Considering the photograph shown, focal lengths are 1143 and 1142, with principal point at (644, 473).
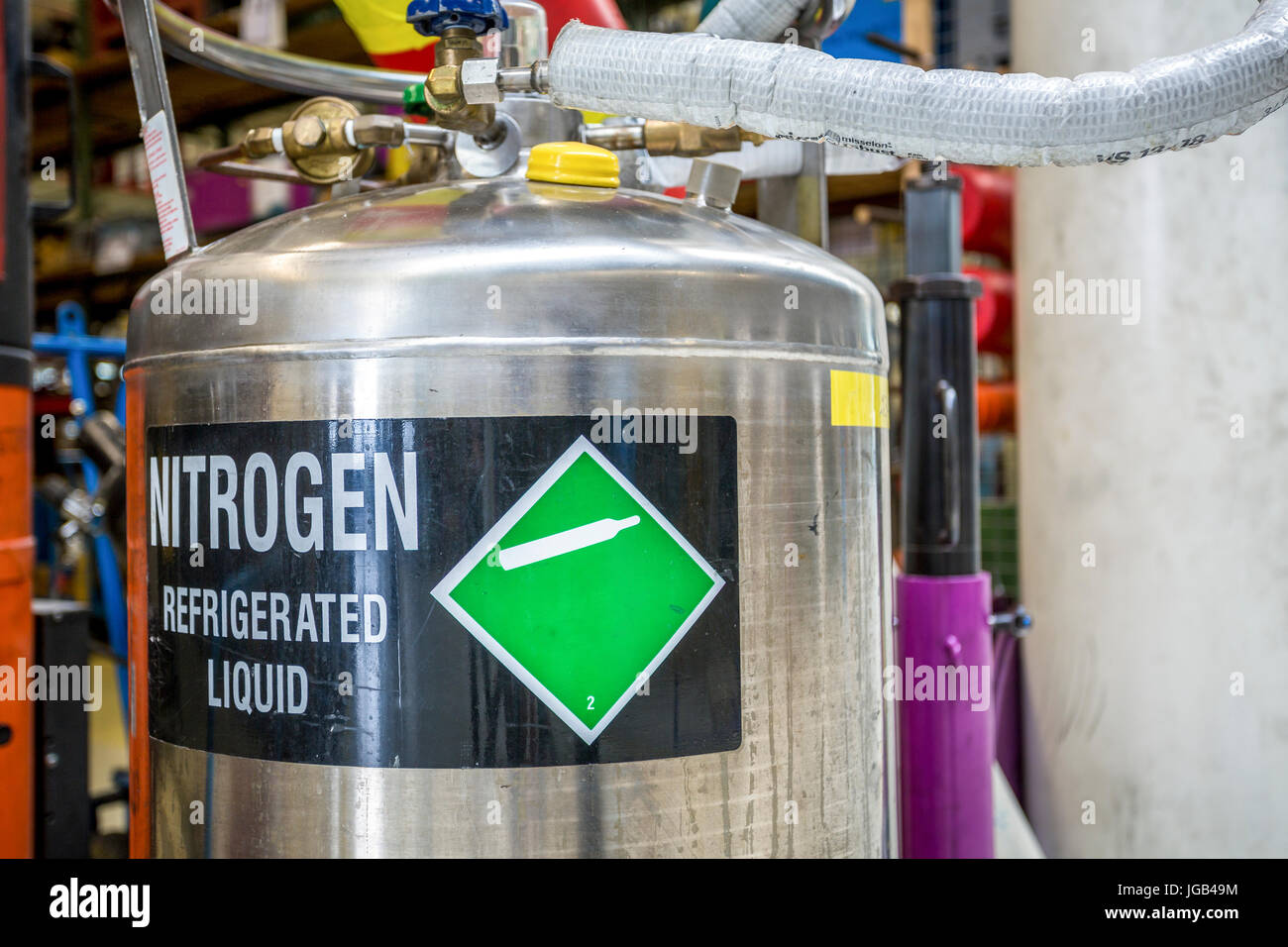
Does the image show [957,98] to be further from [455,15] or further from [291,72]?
[291,72]

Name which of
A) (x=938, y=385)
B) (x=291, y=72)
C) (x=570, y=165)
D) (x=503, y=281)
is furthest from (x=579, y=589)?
(x=938, y=385)

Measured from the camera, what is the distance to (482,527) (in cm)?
68

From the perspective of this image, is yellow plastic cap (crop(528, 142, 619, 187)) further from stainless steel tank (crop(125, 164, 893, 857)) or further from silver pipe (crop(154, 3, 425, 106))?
silver pipe (crop(154, 3, 425, 106))

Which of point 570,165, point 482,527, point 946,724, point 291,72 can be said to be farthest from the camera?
point 946,724

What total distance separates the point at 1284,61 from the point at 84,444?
5.78 ft

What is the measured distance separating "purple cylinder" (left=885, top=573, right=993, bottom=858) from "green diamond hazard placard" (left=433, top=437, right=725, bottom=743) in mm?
734

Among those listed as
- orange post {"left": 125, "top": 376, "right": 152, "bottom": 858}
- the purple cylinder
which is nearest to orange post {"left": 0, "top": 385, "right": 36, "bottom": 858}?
orange post {"left": 125, "top": 376, "right": 152, "bottom": 858}

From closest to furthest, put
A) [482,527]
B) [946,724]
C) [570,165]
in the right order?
[482,527], [570,165], [946,724]

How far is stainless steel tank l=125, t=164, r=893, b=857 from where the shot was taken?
682mm

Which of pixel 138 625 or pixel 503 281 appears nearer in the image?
pixel 503 281

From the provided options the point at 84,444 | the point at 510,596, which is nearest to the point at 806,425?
the point at 510,596

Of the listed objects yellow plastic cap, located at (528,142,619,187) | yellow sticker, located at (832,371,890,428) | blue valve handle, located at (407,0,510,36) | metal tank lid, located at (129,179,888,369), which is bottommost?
yellow sticker, located at (832,371,890,428)

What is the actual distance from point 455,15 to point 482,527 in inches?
13.4
